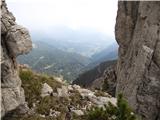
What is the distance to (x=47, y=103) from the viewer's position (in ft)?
94.9

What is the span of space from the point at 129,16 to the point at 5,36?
3714 cm

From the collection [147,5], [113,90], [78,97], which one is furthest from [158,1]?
[78,97]

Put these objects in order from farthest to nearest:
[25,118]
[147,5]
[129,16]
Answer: [129,16]
[147,5]
[25,118]

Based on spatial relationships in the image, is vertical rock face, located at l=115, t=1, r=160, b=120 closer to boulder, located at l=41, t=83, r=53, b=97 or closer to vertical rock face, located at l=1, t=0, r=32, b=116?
boulder, located at l=41, t=83, r=53, b=97

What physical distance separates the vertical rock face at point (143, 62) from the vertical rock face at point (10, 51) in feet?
92.2

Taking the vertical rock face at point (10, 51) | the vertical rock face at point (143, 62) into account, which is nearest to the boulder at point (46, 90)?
the vertical rock face at point (10, 51)

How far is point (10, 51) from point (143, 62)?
98.5 feet

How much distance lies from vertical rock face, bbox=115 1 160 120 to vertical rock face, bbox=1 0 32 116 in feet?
92.2

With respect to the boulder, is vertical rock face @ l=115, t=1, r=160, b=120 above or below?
below

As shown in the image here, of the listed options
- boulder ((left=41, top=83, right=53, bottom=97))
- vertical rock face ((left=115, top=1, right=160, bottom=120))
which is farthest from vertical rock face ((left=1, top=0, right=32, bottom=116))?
vertical rock face ((left=115, top=1, right=160, bottom=120))

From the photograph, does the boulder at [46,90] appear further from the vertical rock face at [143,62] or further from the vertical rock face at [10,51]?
the vertical rock face at [143,62]

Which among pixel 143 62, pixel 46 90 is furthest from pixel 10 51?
pixel 143 62

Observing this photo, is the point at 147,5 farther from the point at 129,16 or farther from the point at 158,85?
the point at 158,85

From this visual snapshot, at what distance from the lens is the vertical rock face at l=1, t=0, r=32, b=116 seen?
24.3 metres
